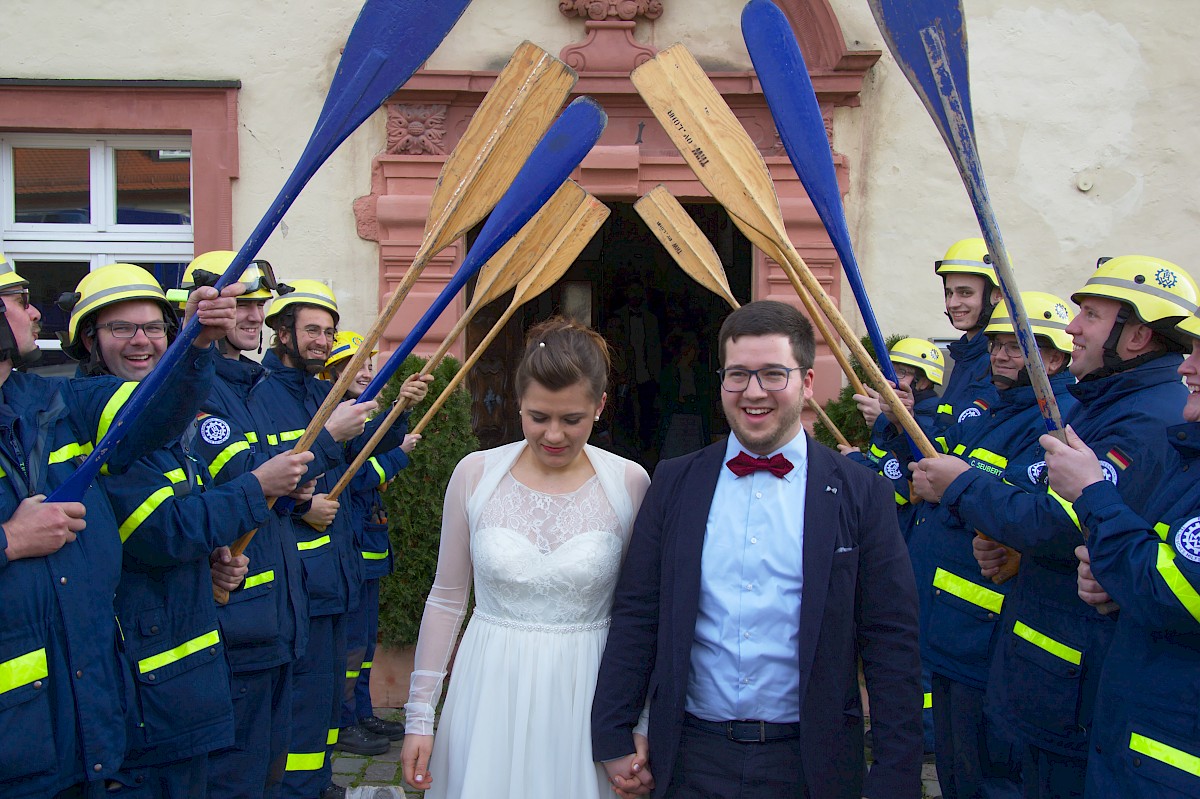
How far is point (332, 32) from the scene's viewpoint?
6.73 metres

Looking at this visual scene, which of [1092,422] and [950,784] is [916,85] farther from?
[950,784]

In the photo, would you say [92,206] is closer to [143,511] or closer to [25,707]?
[143,511]

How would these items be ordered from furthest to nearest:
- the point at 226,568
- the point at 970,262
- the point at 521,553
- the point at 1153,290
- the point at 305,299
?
the point at 970,262
the point at 305,299
the point at 226,568
the point at 1153,290
the point at 521,553

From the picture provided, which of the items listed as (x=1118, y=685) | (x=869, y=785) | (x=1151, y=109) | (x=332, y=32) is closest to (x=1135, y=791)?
(x=1118, y=685)

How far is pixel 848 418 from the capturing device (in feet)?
21.0

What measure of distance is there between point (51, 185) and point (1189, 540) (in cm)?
696

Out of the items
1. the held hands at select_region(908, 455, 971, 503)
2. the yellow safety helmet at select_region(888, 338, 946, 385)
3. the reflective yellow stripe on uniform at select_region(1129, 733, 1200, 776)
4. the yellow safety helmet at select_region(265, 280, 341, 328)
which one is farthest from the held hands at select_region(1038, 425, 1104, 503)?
the yellow safety helmet at select_region(265, 280, 341, 328)

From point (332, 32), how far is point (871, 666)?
5640 mm

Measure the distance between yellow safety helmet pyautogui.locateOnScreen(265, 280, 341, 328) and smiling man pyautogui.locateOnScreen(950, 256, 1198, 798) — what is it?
9.41 ft

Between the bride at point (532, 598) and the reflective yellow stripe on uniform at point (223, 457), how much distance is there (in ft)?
4.67

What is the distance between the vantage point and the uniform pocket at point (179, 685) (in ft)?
10.1

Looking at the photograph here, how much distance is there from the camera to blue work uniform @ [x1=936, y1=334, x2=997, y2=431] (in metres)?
4.80

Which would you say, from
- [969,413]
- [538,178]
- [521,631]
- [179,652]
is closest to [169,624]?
[179,652]

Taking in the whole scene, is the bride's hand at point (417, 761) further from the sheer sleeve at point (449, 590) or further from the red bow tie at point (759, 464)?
the red bow tie at point (759, 464)
